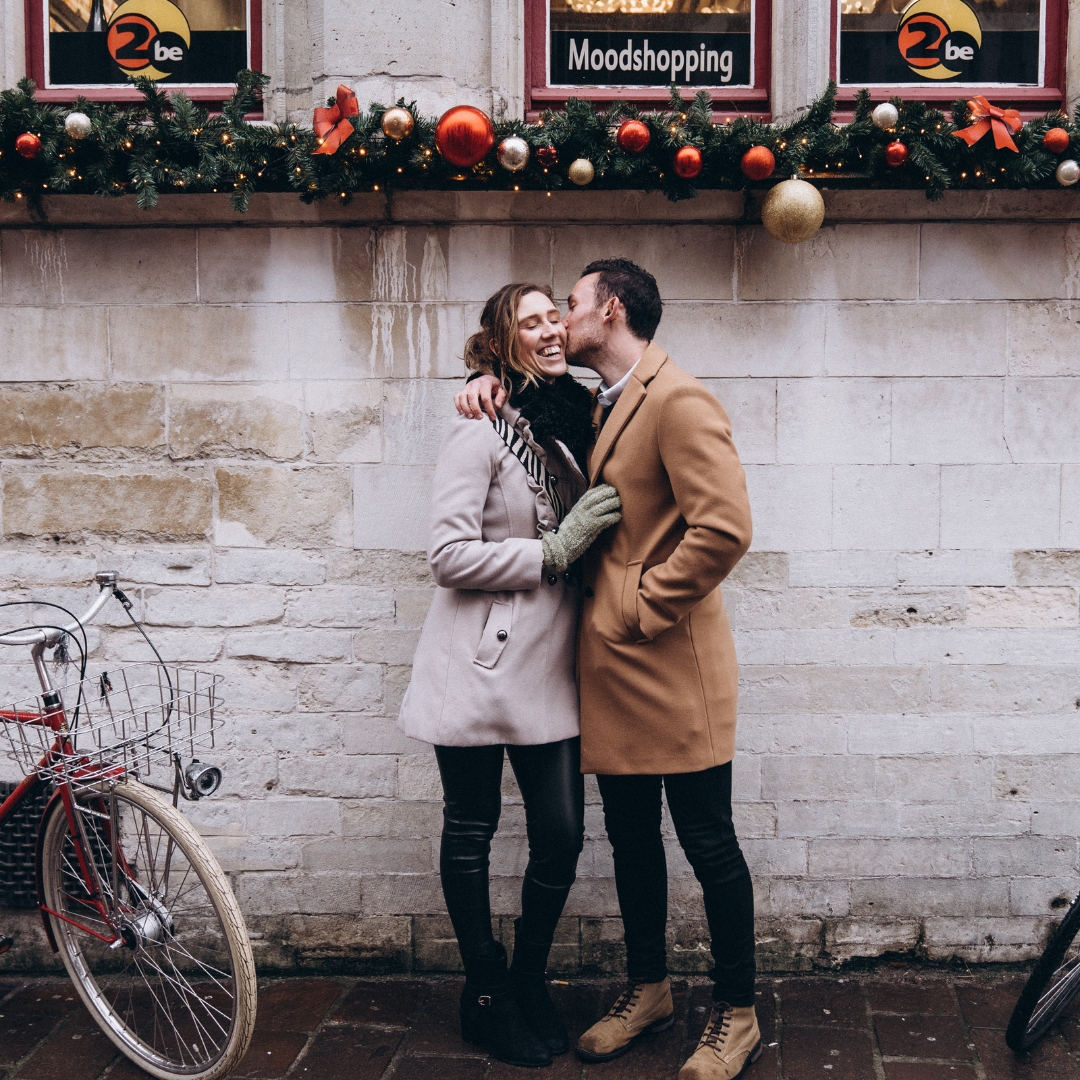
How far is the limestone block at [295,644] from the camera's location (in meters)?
3.77

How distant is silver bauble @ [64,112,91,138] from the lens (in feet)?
11.0

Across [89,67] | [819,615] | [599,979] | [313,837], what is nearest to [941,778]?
[819,615]

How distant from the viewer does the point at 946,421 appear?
3664mm

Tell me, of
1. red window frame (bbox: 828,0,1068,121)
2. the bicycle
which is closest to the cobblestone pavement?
the bicycle

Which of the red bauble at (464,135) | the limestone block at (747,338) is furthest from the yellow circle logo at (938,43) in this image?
the red bauble at (464,135)

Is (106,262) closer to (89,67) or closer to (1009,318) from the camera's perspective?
(89,67)

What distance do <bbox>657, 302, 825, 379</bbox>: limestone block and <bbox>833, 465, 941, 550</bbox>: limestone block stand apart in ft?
1.29

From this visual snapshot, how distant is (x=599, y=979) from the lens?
148 inches

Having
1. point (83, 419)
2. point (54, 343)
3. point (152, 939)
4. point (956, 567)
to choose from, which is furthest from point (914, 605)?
point (54, 343)

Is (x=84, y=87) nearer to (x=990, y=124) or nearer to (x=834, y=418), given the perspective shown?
(x=834, y=418)

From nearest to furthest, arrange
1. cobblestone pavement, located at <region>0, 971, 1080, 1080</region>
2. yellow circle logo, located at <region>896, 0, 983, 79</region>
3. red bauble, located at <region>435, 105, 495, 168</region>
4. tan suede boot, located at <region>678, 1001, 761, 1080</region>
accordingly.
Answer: tan suede boot, located at <region>678, 1001, 761, 1080</region> < cobblestone pavement, located at <region>0, 971, 1080, 1080</region> < red bauble, located at <region>435, 105, 495, 168</region> < yellow circle logo, located at <region>896, 0, 983, 79</region>

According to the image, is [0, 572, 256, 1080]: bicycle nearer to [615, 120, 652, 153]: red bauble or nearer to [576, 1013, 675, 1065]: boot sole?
[576, 1013, 675, 1065]: boot sole

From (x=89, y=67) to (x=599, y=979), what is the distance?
12.2 feet

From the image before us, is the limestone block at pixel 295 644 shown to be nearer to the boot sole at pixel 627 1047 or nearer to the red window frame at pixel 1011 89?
the boot sole at pixel 627 1047
